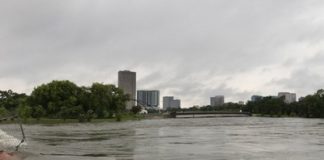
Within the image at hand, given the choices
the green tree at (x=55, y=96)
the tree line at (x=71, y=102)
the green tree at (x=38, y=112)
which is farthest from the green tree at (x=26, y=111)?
the green tree at (x=55, y=96)

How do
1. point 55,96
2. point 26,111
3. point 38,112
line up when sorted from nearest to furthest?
1. point 38,112
2. point 26,111
3. point 55,96

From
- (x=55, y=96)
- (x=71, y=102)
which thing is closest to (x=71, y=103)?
(x=71, y=102)

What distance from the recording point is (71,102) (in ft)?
477

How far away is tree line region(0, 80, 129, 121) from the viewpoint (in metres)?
144

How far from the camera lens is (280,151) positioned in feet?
120

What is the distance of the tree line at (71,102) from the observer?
5689 inches

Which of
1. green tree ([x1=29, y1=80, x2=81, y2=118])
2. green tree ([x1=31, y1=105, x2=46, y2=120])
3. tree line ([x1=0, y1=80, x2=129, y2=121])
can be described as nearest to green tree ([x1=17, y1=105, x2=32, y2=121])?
tree line ([x1=0, y1=80, x2=129, y2=121])

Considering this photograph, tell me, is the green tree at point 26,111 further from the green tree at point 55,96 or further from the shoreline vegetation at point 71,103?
the green tree at point 55,96

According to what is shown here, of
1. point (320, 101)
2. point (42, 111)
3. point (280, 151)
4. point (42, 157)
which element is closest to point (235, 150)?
point (280, 151)

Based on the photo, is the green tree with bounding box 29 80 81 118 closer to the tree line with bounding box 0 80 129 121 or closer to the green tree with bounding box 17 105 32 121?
the tree line with bounding box 0 80 129 121

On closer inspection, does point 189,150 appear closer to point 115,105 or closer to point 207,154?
point 207,154

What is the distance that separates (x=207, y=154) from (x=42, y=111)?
4585 inches

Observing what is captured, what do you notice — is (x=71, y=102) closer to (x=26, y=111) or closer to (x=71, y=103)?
(x=71, y=103)

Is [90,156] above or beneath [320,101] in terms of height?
beneath
